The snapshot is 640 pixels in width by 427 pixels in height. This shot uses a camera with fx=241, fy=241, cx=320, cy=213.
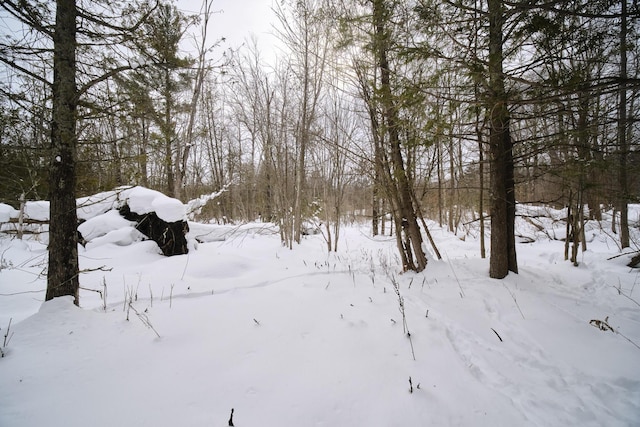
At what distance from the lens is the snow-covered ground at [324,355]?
1.57 meters

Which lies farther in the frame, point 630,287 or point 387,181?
point 387,181

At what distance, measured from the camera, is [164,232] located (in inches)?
248

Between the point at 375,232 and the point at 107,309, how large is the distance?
12.6 meters

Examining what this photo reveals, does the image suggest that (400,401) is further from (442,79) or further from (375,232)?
(375,232)

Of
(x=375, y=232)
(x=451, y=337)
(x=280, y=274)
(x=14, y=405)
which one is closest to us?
(x=14, y=405)

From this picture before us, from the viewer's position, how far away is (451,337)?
2.46 metres

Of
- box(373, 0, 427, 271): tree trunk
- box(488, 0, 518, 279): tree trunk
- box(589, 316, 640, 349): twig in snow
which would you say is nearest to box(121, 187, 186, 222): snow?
box(373, 0, 427, 271): tree trunk

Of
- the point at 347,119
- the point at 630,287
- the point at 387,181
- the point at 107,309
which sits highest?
the point at 347,119

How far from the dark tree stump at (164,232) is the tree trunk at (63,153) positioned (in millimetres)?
3778

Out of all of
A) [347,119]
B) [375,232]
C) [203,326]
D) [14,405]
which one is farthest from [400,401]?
[375,232]

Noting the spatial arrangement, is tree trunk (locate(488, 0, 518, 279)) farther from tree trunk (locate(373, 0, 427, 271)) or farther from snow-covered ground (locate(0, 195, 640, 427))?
tree trunk (locate(373, 0, 427, 271))

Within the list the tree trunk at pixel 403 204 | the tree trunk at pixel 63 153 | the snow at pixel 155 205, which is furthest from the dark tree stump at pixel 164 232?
the tree trunk at pixel 403 204

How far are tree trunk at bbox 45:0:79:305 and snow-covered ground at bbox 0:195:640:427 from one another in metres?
0.42

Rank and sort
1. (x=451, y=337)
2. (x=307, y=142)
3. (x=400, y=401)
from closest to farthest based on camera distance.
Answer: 1. (x=400, y=401)
2. (x=451, y=337)
3. (x=307, y=142)
